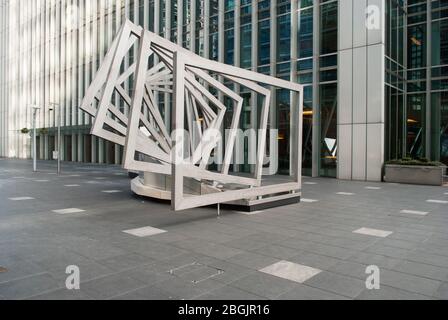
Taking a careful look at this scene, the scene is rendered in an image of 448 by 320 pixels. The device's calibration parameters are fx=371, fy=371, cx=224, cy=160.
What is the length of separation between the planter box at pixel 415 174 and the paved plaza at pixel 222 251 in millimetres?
7087

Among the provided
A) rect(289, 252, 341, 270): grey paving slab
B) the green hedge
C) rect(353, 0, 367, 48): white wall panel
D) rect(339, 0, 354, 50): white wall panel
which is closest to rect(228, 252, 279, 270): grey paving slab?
rect(289, 252, 341, 270): grey paving slab

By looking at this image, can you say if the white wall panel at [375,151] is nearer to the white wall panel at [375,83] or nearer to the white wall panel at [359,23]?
the white wall panel at [375,83]

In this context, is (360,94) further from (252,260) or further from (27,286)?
(27,286)

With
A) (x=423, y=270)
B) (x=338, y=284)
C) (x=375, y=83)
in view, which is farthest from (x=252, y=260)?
(x=375, y=83)

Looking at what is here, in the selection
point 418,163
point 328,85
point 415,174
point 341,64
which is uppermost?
point 341,64

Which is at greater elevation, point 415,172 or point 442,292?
point 415,172

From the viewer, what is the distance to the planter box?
16906mm

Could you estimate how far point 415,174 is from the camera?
17.7 meters

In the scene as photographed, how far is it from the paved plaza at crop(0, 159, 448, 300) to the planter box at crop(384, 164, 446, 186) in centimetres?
709

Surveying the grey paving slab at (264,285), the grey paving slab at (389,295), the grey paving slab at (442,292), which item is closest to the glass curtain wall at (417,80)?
the grey paving slab at (442,292)

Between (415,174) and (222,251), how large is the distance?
14.8m

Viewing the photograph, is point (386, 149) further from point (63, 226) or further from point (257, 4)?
point (63, 226)

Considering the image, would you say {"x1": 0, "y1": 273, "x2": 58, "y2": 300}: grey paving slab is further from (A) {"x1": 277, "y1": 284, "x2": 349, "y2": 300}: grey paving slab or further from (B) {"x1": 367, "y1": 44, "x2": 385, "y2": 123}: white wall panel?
(B) {"x1": 367, "y1": 44, "x2": 385, "y2": 123}: white wall panel

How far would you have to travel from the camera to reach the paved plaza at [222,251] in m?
4.41
